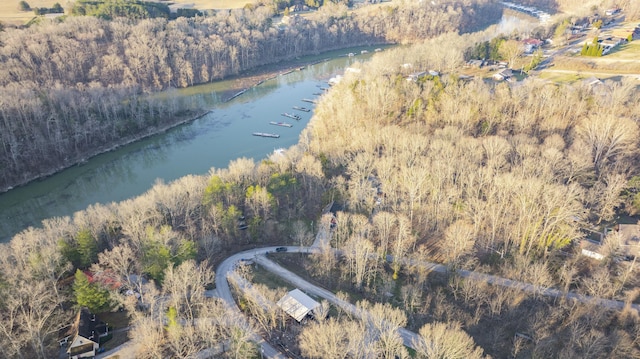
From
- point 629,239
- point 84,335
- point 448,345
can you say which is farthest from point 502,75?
point 84,335

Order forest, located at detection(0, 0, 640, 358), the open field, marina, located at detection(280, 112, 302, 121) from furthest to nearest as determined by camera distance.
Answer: marina, located at detection(280, 112, 302, 121) → the open field → forest, located at detection(0, 0, 640, 358)

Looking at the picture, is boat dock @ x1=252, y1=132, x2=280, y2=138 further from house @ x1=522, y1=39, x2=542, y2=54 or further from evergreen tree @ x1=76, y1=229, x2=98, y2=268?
house @ x1=522, y1=39, x2=542, y2=54

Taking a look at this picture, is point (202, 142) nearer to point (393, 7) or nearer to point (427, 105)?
point (427, 105)

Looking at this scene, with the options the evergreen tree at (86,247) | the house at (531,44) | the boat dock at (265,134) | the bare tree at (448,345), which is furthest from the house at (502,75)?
the evergreen tree at (86,247)

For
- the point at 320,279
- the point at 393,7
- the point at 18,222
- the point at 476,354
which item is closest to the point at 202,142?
the point at 18,222

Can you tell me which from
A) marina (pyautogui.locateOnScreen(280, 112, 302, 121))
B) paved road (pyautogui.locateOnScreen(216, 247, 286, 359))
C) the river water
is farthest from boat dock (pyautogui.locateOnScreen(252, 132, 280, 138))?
paved road (pyautogui.locateOnScreen(216, 247, 286, 359))
